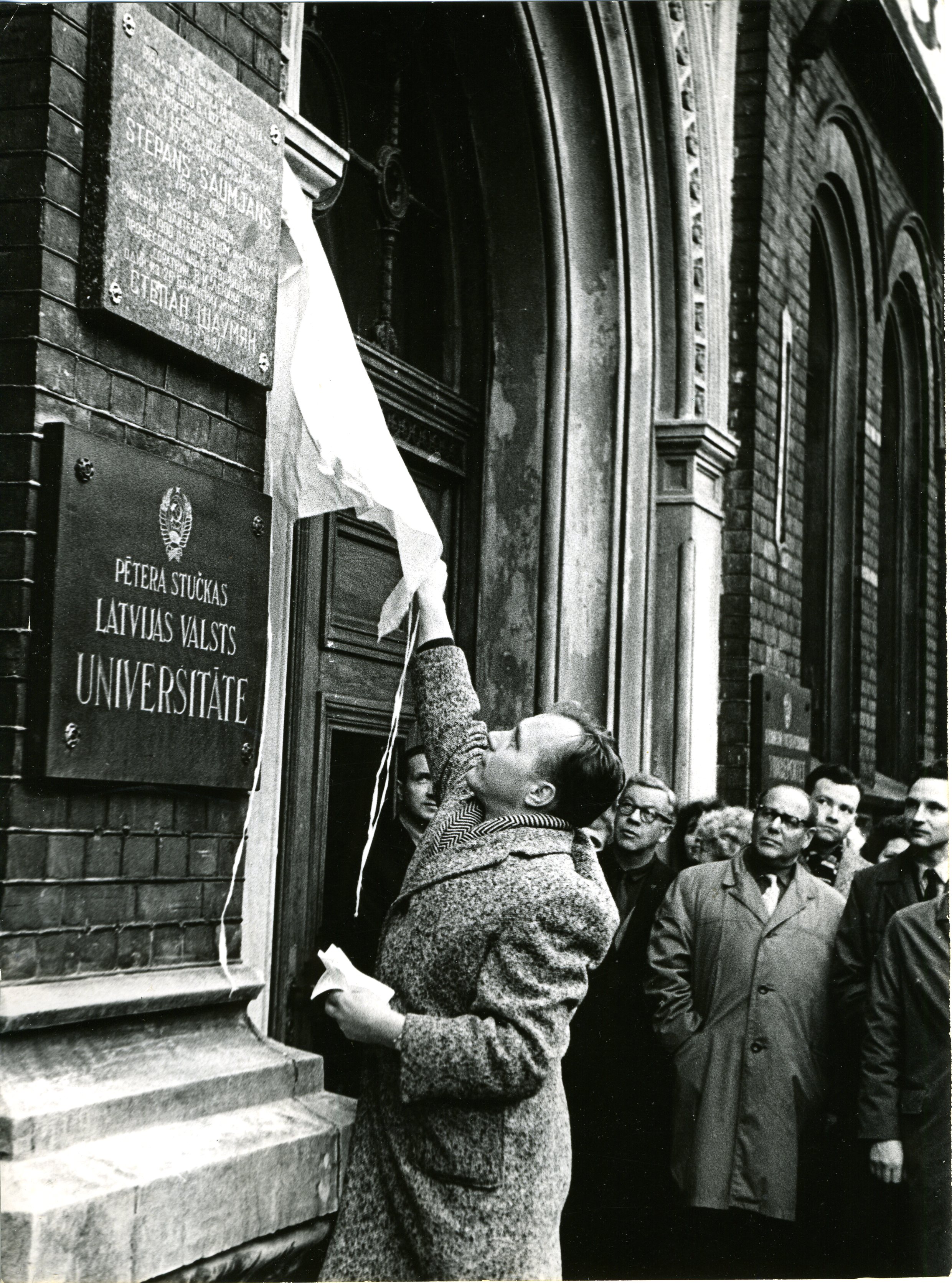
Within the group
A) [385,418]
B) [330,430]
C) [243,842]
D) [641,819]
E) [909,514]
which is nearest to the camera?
[243,842]

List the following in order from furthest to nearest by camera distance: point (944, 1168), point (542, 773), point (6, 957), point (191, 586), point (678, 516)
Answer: point (678, 516) → point (944, 1168) → point (191, 586) → point (542, 773) → point (6, 957)

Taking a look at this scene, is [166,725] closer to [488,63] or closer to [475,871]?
[475,871]

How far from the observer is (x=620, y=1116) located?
4.55 metres

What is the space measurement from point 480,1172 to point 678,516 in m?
4.04

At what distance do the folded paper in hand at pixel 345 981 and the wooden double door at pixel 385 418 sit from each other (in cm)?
181

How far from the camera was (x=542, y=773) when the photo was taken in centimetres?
261

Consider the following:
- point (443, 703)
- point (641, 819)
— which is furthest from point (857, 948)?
point (443, 703)

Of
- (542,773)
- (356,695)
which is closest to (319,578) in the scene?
(356,695)

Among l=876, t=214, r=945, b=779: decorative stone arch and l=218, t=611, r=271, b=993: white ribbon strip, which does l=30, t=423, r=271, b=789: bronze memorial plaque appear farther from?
l=876, t=214, r=945, b=779: decorative stone arch

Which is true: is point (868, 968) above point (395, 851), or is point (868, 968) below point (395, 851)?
below

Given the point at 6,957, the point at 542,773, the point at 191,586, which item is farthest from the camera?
the point at 191,586

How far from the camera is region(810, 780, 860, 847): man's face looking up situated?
5.83 metres

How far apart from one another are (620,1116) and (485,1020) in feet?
7.67

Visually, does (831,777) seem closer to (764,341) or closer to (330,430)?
(764,341)
